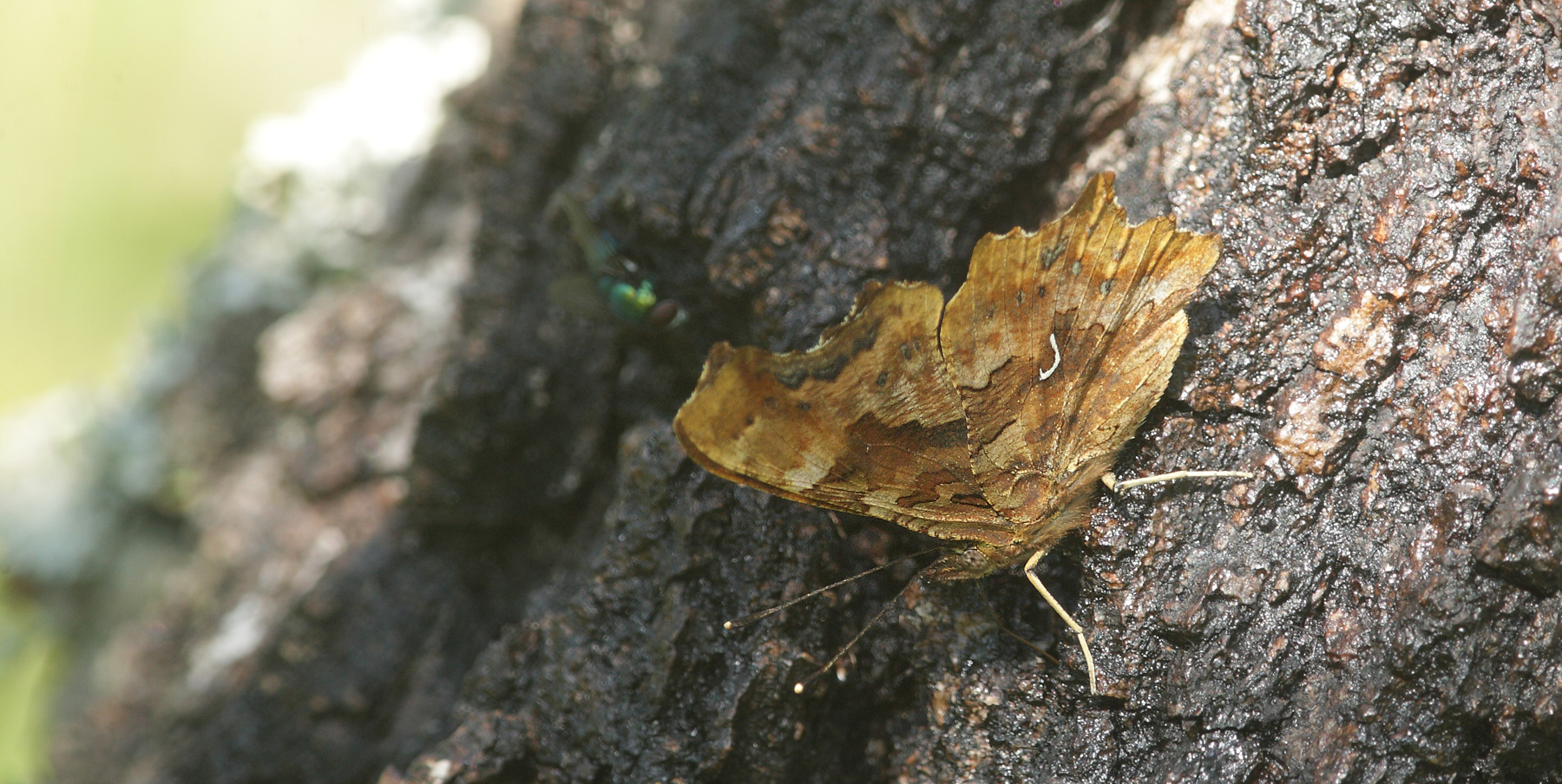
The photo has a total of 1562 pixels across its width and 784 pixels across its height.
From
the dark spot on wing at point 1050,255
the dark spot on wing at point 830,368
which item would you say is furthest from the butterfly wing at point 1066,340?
the dark spot on wing at point 830,368

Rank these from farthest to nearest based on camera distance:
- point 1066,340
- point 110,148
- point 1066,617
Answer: point 110,148 < point 1066,340 < point 1066,617

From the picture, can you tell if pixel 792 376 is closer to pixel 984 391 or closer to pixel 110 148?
pixel 984 391

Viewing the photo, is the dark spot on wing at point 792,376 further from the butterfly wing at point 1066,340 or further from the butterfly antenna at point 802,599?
the butterfly antenna at point 802,599

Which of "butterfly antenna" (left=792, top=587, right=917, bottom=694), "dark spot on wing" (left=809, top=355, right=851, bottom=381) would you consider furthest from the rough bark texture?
"dark spot on wing" (left=809, top=355, right=851, bottom=381)

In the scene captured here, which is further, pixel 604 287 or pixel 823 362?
pixel 604 287

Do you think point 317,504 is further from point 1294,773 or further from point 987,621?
point 1294,773

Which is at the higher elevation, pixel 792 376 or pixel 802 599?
pixel 792 376

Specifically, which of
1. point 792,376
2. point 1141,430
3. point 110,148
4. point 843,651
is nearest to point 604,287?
point 792,376

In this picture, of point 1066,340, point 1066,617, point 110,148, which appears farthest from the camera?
point 110,148
